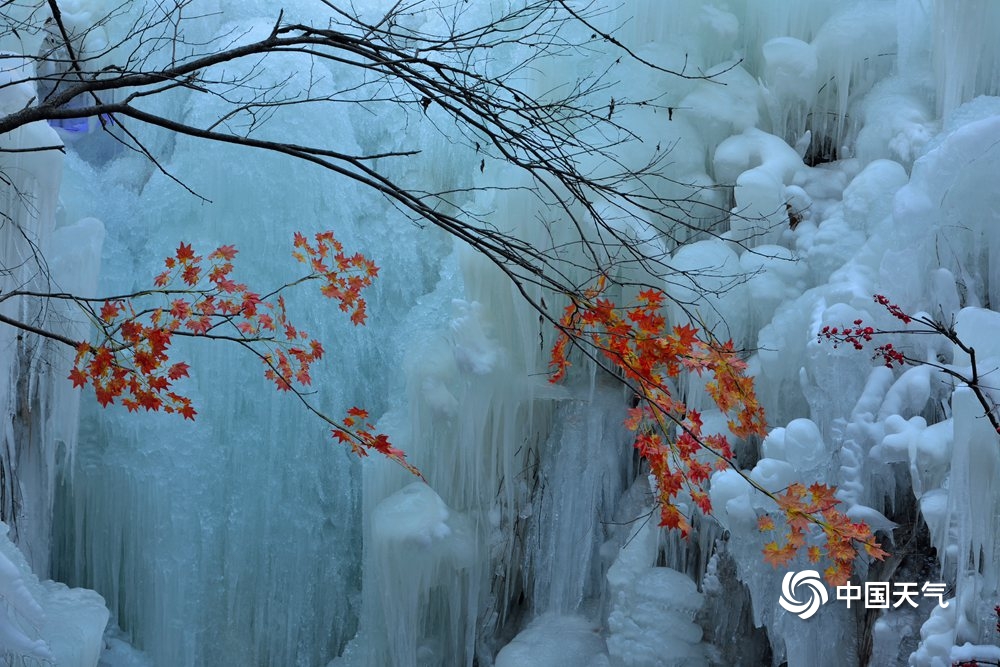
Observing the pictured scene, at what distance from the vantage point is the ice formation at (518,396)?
12.8 feet

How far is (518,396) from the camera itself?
4.88m

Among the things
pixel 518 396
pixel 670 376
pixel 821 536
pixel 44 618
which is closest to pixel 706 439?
pixel 821 536

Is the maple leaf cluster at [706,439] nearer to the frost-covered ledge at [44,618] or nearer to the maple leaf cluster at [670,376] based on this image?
the maple leaf cluster at [670,376]

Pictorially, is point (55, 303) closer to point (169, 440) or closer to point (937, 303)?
point (169, 440)

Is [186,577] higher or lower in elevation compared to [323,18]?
lower

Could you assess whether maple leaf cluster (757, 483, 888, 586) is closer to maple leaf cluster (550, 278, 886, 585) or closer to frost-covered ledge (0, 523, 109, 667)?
maple leaf cluster (550, 278, 886, 585)

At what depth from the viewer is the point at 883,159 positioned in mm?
4617

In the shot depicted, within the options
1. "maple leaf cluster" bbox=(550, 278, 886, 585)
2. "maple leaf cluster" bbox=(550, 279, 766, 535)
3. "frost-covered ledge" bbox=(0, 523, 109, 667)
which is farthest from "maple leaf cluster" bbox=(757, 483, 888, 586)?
"frost-covered ledge" bbox=(0, 523, 109, 667)

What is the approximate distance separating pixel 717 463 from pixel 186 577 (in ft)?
8.31

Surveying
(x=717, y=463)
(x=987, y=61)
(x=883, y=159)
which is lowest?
(x=717, y=463)

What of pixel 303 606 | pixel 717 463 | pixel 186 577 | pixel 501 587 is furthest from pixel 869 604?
pixel 186 577

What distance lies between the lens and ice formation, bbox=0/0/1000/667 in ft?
12.8

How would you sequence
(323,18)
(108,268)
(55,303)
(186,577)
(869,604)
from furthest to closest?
(323,18) → (108,268) → (186,577) → (55,303) → (869,604)

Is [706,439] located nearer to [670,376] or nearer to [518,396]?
[670,376]
